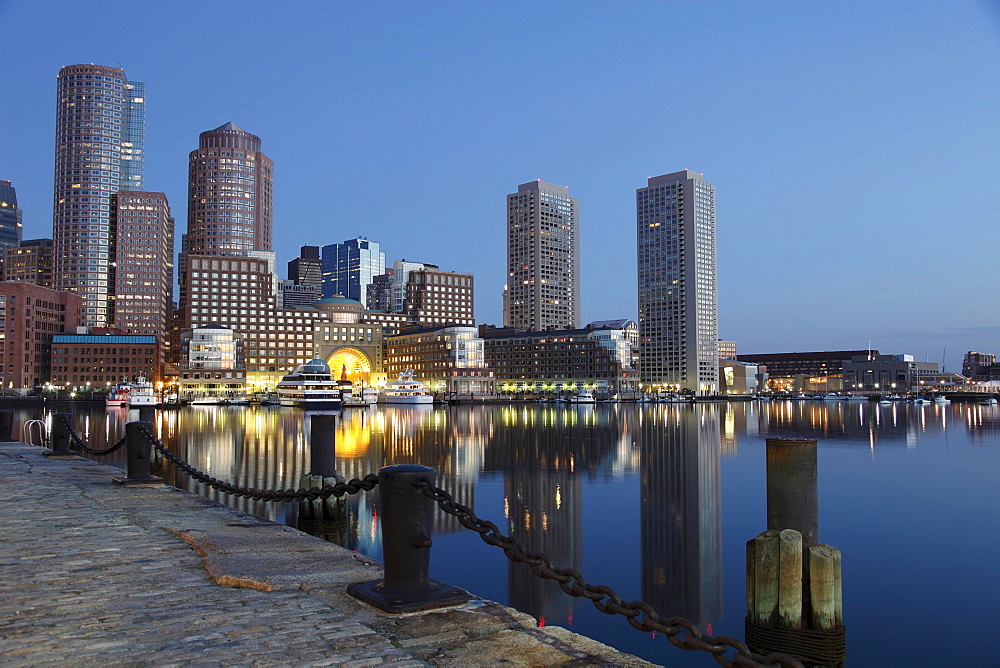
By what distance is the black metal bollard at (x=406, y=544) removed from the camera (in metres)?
7.63

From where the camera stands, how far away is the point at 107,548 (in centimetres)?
1073

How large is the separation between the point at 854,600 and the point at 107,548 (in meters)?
12.6

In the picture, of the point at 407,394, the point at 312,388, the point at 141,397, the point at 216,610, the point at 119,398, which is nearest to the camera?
the point at 216,610

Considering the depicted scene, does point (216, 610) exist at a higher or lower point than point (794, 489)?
lower

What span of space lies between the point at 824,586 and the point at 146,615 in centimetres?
771

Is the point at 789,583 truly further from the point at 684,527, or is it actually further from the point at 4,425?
the point at 4,425

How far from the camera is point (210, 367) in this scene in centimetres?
19575

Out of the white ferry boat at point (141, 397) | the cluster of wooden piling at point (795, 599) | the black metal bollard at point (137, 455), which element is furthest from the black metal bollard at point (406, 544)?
the white ferry boat at point (141, 397)

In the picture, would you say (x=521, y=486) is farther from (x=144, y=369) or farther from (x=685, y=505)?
(x=144, y=369)

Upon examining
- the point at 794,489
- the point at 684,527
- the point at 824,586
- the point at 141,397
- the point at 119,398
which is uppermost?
the point at 794,489

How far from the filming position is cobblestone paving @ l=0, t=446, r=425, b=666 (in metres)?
6.23

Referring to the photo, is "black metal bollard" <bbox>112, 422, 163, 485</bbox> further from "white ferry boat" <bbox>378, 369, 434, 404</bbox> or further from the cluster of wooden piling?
"white ferry boat" <bbox>378, 369, 434, 404</bbox>

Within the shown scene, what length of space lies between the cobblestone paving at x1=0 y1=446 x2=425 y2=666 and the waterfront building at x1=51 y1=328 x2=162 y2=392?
19876 centimetres

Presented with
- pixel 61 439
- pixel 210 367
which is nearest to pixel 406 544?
pixel 61 439
